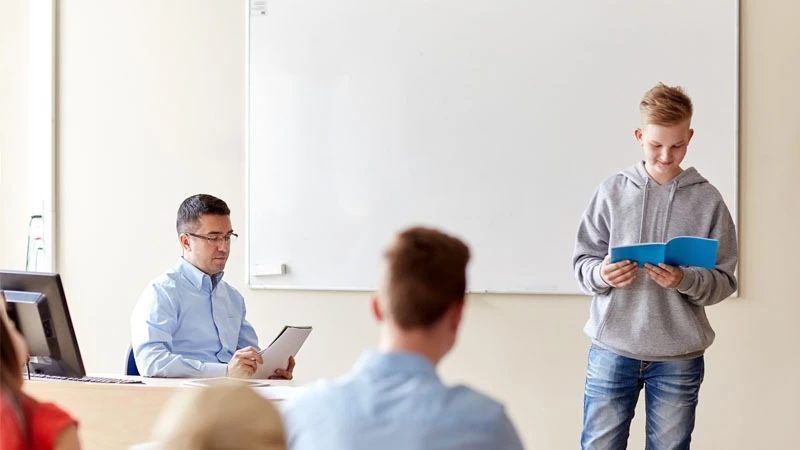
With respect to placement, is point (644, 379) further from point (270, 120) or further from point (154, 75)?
point (154, 75)

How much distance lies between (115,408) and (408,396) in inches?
63.6

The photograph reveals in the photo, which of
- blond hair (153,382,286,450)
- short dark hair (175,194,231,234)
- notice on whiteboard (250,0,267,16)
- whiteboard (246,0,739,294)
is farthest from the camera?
notice on whiteboard (250,0,267,16)

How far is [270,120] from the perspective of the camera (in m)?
4.37

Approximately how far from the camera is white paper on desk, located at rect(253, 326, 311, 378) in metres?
3.02

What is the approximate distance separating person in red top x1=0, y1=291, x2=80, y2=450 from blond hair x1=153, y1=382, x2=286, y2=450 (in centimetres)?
55

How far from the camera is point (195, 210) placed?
3.40 meters

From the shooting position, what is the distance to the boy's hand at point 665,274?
2732 millimetres

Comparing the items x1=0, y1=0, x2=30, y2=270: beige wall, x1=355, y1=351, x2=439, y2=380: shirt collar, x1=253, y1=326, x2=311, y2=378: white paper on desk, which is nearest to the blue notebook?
x1=253, y1=326, x2=311, y2=378: white paper on desk

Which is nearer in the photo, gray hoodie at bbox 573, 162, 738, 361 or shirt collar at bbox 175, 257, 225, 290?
gray hoodie at bbox 573, 162, 738, 361

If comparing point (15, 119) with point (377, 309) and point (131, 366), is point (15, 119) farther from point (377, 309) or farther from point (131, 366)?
point (377, 309)

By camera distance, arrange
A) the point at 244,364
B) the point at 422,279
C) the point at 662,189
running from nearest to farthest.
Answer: the point at 422,279
the point at 662,189
the point at 244,364

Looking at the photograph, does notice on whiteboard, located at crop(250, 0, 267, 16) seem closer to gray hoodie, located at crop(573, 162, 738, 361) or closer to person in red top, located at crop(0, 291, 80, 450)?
gray hoodie, located at crop(573, 162, 738, 361)

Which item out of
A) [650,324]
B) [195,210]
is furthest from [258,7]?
[650,324]

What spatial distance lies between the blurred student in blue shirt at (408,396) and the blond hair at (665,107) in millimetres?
1535
